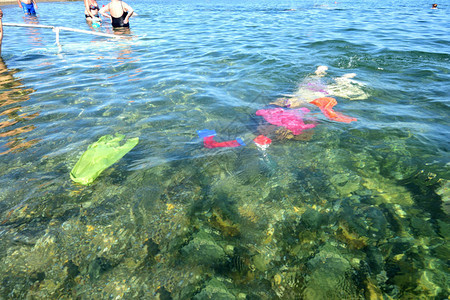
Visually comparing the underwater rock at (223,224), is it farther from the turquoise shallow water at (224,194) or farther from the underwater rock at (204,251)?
the underwater rock at (204,251)

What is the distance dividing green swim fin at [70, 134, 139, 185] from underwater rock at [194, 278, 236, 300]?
6.13 ft

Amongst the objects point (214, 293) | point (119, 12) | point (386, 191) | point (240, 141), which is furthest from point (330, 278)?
point (119, 12)

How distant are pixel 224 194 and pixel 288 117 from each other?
216 cm

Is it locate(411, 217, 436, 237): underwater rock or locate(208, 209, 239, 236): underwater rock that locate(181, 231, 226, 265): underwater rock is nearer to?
locate(208, 209, 239, 236): underwater rock

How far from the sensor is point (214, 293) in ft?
6.12

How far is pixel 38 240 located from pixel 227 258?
1765mm

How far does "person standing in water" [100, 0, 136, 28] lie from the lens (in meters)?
12.0

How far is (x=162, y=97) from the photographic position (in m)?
5.17

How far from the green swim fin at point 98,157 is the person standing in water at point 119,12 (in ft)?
36.3

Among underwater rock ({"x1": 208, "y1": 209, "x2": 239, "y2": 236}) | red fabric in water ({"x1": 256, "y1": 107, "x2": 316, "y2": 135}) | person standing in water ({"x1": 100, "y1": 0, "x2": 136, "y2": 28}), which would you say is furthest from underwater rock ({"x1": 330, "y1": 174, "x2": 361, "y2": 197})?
person standing in water ({"x1": 100, "y1": 0, "x2": 136, "y2": 28})

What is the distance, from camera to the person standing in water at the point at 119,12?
1195cm

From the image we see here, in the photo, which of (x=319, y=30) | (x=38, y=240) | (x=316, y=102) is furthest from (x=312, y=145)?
(x=319, y=30)

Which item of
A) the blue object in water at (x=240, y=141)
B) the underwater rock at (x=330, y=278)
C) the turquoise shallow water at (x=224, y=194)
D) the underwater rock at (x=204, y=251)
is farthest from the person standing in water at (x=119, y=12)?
the underwater rock at (x=330, y=278)

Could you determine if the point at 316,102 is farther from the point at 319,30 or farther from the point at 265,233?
the point at 319,30
